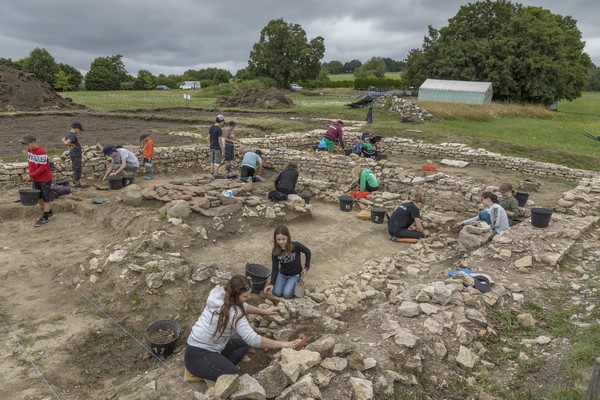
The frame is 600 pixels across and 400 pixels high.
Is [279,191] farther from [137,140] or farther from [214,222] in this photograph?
[137,140]

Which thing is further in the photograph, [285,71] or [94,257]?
[285,71]

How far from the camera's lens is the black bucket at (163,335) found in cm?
458

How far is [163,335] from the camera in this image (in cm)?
492

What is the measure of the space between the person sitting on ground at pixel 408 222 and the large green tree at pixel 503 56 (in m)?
29.0

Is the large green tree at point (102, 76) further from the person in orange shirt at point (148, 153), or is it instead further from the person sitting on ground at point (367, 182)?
the person sitting on ground at point (367, 182)

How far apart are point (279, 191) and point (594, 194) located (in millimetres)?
7818

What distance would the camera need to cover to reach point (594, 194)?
32.1ft

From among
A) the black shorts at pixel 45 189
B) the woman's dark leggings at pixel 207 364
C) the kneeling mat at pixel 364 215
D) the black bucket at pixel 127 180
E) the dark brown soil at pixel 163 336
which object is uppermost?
the black shorts at pixel 45 189

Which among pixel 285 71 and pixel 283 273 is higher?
pixel 285 71

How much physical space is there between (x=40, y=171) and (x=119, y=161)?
9.55 feet

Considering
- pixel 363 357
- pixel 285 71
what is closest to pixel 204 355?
pixel 363 357

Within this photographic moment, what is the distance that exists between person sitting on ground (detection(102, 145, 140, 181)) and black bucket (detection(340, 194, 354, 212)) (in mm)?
5819

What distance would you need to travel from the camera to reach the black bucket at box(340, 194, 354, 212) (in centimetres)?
1000

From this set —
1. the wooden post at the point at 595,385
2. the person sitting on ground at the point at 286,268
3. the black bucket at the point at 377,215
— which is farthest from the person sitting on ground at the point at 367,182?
the wooden post at the point at 595,385
